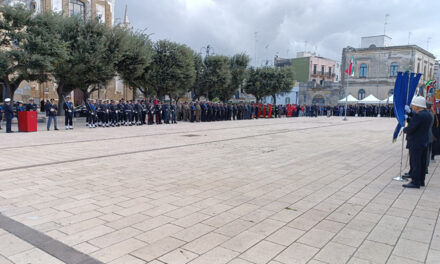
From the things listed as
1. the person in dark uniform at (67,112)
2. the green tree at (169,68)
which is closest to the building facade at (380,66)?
the green tree at (169,68)

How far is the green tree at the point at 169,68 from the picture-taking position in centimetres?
2959

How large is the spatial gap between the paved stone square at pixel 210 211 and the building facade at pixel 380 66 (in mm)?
50061

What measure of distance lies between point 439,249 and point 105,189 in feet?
16.2

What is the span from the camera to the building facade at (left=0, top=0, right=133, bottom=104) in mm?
29625

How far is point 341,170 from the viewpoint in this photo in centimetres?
794

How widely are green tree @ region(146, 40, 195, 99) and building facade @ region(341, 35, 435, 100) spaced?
31.6 meters

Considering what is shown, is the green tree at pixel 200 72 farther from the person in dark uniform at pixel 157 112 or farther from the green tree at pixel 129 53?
the person in dark uniform at pixel 157 112

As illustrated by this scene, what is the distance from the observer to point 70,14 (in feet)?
99.4

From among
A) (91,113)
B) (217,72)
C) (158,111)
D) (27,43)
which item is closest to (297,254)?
(91,113)

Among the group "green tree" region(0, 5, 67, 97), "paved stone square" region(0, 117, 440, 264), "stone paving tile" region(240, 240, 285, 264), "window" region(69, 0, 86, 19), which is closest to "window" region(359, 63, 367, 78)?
"window" region(69, 0, 86, 19)

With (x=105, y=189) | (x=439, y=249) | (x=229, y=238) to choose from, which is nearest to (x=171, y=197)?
(x=105, y=189)

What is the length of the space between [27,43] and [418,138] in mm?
19709

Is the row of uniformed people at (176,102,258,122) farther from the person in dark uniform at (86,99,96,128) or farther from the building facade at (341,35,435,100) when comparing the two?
the building facade at (341,35,435,100)

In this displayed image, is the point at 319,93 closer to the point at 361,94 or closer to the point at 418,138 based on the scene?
the point at 361,94
